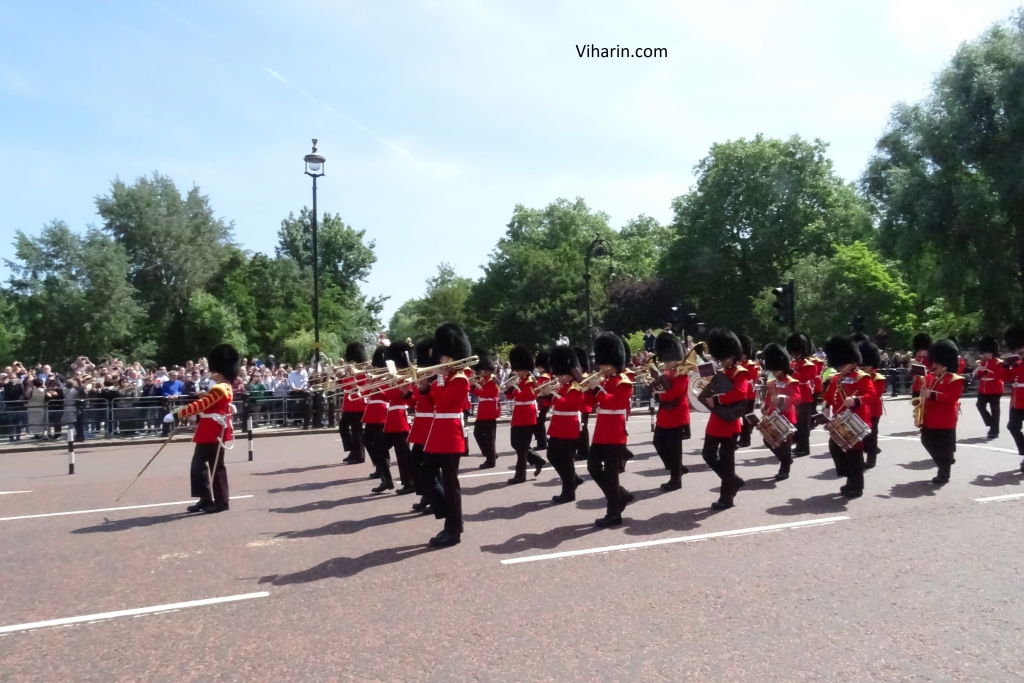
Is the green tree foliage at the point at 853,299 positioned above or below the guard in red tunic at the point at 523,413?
above

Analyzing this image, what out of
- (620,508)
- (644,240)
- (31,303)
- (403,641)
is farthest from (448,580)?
(644,240)

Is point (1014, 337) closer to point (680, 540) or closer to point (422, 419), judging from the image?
point (680, 540)

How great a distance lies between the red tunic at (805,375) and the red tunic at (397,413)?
5883 millimetres

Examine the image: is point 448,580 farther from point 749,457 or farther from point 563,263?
point 563,263

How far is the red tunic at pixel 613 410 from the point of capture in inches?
314

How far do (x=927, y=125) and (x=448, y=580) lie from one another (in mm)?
32143

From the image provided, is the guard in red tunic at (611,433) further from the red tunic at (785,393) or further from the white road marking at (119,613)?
the red tunic at (785,393)

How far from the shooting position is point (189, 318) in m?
44.4

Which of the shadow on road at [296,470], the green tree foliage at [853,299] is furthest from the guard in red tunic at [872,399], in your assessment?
the green tree foliage at [853,299]

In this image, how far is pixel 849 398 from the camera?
9633 millimetres

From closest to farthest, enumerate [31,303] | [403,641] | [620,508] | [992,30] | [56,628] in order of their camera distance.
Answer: [403,641]
[56,628]
[620,508]
[992,30]
[31,303]

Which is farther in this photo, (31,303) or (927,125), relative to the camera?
(31,303)

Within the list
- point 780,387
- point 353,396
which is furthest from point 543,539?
point 780,387

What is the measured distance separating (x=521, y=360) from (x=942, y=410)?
508 cm
